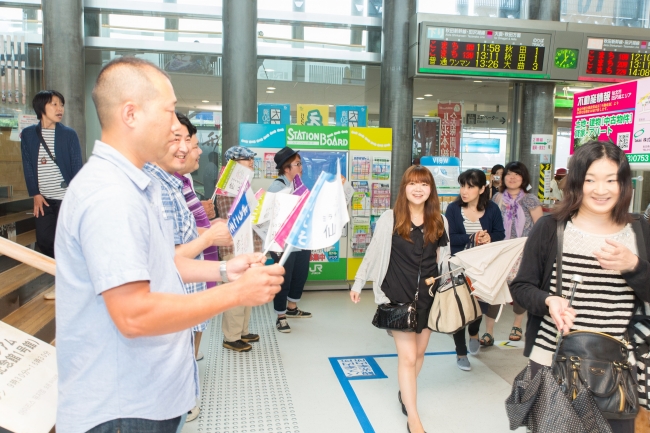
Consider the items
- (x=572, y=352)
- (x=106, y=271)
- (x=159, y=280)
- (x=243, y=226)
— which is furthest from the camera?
(x=243, y=226)

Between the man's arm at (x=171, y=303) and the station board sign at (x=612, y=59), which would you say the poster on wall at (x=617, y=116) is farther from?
the man's arm at (x=171, y=303)

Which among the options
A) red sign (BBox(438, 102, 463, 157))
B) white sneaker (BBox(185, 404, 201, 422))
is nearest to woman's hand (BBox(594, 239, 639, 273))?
white sneaker (BBox(185, 404, 201, 422))

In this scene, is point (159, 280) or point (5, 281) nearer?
point (159, 280)

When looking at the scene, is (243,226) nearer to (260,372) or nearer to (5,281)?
(260,372)

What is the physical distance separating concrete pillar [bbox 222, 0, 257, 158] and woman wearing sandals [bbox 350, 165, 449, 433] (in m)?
4.04

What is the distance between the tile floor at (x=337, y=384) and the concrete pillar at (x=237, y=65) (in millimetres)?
3002

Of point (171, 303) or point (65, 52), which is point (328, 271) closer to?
point (65, 52)

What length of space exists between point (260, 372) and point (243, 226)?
6.88ft

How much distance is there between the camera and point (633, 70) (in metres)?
7.03

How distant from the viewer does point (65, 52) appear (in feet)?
21.3

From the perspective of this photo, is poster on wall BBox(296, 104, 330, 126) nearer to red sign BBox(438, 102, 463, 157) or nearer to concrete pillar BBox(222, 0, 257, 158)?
concrete pillar BBox(222, 0, 257, 158)

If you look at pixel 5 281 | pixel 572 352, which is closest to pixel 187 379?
pixel 572 352

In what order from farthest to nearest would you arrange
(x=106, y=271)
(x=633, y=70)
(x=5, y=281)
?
(x=633, y=70)
(x=5, y=281)
(x=106, y=271)

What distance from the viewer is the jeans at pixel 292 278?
4.83m
